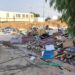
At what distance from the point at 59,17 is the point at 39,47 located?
30.0ft

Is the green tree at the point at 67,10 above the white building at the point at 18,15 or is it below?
below

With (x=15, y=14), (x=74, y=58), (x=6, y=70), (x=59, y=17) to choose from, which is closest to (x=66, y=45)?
(x=74, y=58)

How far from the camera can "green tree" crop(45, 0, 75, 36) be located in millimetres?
14399

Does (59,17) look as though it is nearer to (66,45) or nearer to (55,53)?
(55,53)

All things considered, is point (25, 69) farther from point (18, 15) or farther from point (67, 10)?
point (18, 15)

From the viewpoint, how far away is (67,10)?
15070 millimetres

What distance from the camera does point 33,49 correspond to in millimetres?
24625

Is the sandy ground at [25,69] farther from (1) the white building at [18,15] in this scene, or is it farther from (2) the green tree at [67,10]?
(1) the white building at [18,15]

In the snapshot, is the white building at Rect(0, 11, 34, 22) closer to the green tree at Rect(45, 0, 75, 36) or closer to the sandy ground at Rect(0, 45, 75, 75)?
the sandy ground at Rect(0, 45, 75, 75)

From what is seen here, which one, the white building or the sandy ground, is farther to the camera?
the white building

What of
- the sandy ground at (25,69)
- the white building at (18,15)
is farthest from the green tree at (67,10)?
the white building at (18,15)

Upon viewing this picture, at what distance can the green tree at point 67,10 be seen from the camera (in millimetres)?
14399

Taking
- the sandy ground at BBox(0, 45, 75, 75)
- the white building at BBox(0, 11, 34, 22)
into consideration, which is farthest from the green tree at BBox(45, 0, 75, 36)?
the white building at BBox(0, 11, 34, 22)

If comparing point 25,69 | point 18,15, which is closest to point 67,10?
point 25,69
